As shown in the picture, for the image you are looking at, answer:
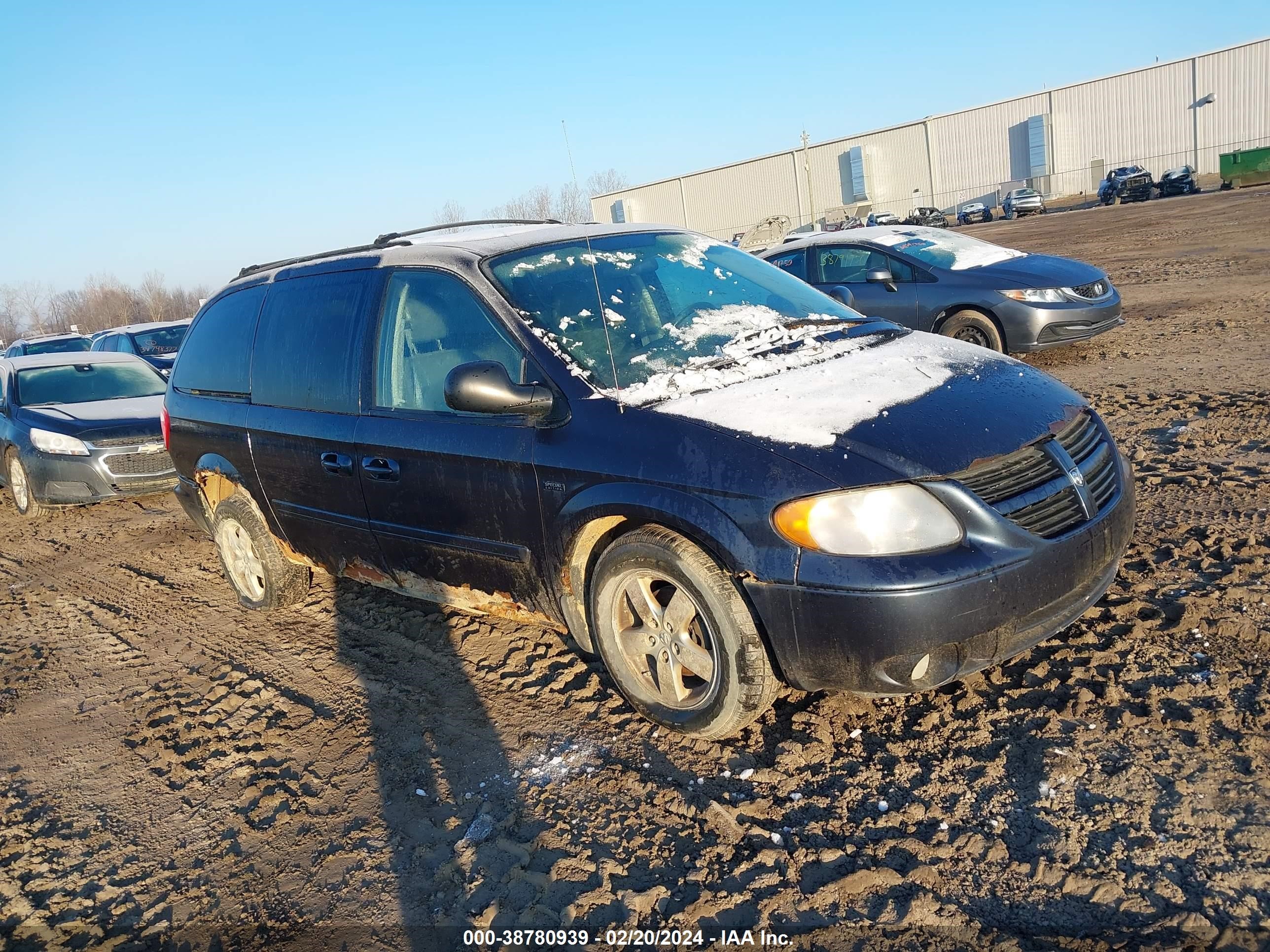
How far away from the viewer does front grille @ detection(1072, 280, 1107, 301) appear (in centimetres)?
848

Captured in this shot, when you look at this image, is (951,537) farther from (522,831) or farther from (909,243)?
(909,243)

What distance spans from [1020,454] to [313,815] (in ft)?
8.92

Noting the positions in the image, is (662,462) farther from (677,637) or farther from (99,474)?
(99,474)

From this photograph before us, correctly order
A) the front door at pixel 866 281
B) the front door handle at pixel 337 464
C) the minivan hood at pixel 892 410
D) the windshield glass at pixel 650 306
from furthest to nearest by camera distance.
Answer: the front door at pixel 866 281 < the front door handle at pixel 337 464 < the windshield glass at pixel 650 306 < the minivan hood at pixel 892 410

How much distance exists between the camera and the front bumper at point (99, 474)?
28.0 feet

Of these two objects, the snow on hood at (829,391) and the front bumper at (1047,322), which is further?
the front bumper at (1047,322)

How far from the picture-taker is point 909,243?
9.40 m

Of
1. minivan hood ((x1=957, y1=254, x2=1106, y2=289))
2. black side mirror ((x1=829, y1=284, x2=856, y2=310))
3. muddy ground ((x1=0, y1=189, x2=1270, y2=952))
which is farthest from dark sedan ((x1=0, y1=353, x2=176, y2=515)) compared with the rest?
minivan hood ((x1=957, y1=254, x2=1106, y2=289))

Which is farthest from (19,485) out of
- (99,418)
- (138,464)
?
(138,464)

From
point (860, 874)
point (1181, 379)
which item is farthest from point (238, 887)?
point (1181, 379)

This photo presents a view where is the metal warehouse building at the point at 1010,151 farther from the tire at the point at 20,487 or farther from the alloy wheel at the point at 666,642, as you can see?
the alloy wheel at the point at 666,642

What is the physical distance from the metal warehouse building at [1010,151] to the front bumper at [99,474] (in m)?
36.8

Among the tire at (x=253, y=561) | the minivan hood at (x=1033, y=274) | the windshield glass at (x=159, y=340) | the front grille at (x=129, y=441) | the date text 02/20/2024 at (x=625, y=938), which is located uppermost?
the windshield glass at (x=159, y=340)

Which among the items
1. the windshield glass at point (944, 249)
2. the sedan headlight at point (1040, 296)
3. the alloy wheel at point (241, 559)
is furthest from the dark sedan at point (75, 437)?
the sedan headlight at point (1040, 296)
